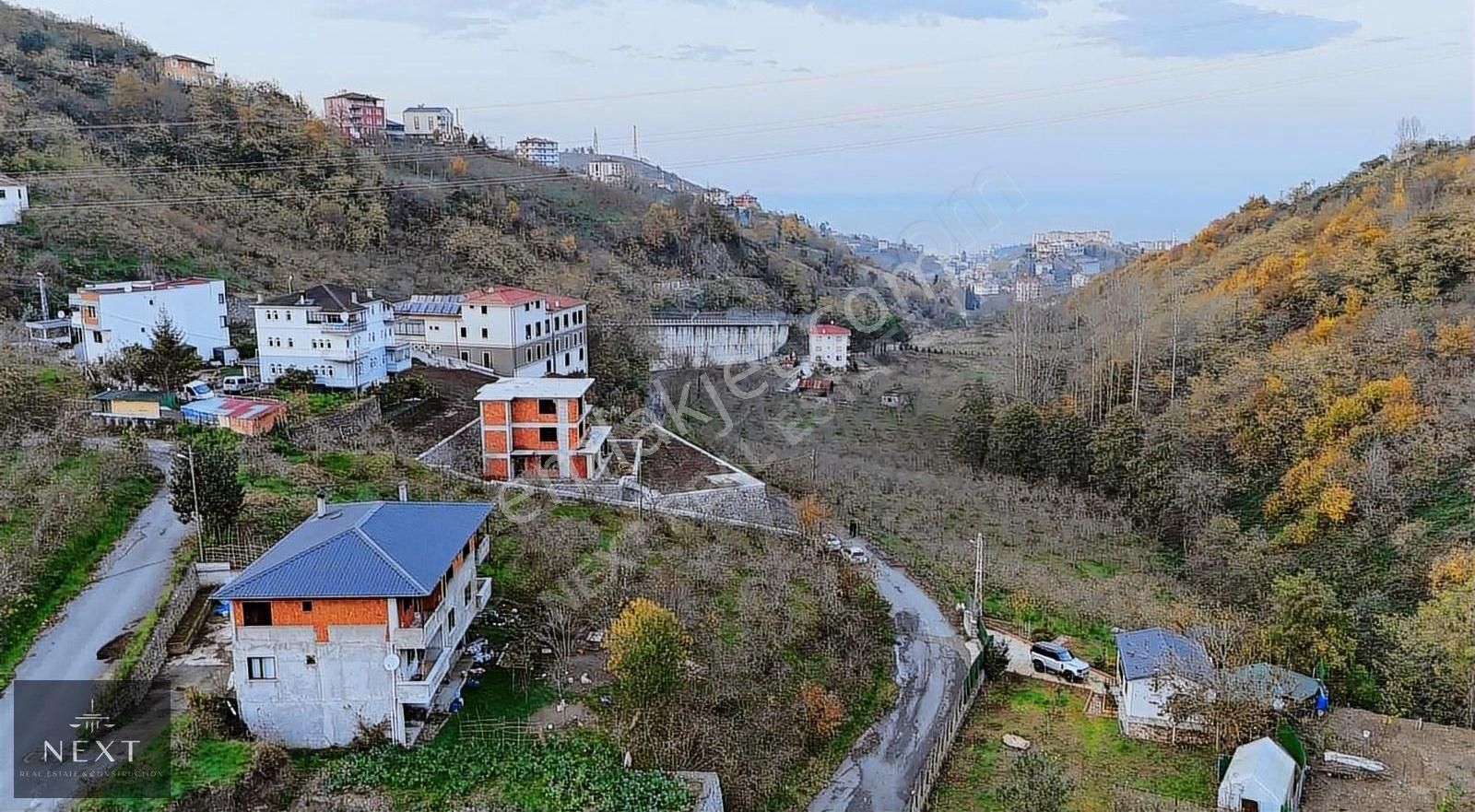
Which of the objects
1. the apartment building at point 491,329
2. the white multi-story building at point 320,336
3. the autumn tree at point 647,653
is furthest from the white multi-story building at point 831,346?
the autumn tree at point 647,653

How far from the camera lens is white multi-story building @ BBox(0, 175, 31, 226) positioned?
2861cm

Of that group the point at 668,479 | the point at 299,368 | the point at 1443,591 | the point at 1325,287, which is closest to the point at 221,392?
the point at 299,368

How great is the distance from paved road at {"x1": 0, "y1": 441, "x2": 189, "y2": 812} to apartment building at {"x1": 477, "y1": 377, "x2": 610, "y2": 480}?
6.24 m

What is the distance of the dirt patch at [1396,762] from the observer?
11.1m

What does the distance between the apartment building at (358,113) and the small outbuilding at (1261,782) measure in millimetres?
56273

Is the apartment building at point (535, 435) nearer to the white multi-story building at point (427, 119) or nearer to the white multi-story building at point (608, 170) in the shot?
the white multi-story building at point (427, 119)

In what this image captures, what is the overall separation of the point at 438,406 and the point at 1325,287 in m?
23.7

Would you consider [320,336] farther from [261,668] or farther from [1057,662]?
[1057,662]

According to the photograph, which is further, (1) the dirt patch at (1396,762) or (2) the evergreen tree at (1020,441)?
(2) the evergreen tree at (1020,441)

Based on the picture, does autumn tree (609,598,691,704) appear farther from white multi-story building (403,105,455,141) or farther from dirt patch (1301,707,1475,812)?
white multi-story building (403,105,455,141)

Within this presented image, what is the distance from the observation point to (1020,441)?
25312mm

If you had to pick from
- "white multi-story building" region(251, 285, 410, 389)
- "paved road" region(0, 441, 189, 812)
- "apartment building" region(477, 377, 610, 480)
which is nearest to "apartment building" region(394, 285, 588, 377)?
"white multi-story building" region(251, 285, 410, 389)

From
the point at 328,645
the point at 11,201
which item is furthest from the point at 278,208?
the point at 328,645

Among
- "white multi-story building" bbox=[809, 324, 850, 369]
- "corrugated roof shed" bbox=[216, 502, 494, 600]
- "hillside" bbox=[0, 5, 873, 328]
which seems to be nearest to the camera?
"corrugated roof shed" bbox=[216, 502, 494, 600]
